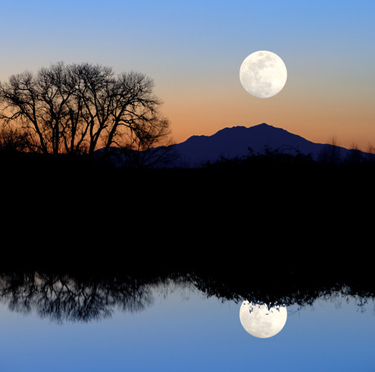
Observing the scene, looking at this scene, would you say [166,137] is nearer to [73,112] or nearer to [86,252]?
[73,112]

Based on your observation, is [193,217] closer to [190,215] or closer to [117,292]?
[190,215]

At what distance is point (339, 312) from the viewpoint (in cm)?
1014

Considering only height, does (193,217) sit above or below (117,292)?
above

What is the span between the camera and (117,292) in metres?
11.6

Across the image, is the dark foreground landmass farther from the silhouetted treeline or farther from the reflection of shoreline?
the reflection of shoreline

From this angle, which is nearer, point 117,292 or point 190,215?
point 117,292

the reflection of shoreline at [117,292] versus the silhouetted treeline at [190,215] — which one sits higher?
the silhouetted treeline at [190,215]

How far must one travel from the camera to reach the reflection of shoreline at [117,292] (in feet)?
34.7

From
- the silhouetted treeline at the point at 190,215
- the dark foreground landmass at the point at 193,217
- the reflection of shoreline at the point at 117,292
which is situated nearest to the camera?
the reflection of shoreline at the point at 117,292

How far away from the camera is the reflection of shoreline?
416 inches

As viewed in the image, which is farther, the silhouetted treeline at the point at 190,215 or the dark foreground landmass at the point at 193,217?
the silhouetted treeline at the point at 190,215

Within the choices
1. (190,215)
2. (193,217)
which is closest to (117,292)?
(193,217)

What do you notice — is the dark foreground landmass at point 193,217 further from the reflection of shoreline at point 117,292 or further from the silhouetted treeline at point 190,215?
the reflection of shoreline at point 117,292

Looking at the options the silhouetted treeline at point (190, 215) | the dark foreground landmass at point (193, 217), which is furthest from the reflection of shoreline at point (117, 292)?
the silhouetted treeline at point (190, 215)
